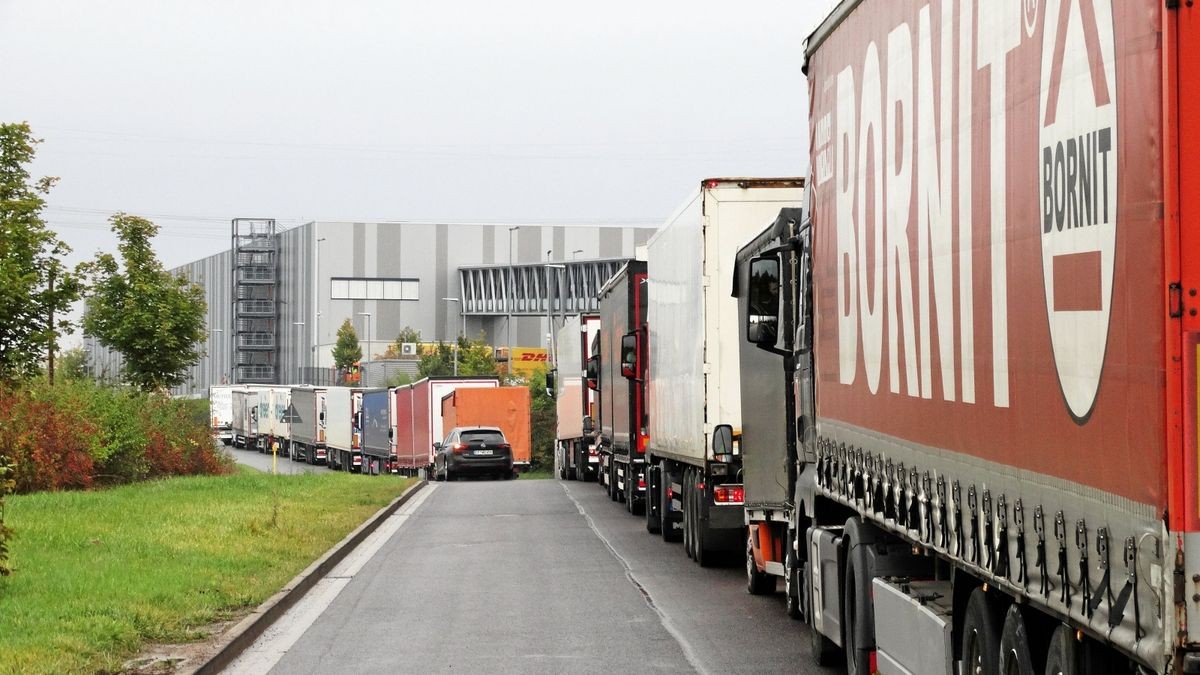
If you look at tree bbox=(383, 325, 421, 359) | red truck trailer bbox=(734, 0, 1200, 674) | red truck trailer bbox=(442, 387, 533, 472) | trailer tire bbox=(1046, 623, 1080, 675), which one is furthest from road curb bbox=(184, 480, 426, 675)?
tree bbox=(383, 325, 421, 359)

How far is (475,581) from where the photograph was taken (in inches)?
644

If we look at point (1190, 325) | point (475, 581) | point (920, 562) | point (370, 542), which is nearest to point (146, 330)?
point (370, 542)

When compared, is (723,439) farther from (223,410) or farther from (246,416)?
(223,410)

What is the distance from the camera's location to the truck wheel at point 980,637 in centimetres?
620

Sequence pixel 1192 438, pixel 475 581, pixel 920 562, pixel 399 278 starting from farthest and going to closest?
pixel 399 278, pixel 475 581, pixel 920 562, pixel 1192 438

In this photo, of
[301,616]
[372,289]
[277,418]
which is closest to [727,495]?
[301,616]

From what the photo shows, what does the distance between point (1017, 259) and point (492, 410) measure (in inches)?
1886

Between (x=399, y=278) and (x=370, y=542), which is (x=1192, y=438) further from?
(x=399, y=278)

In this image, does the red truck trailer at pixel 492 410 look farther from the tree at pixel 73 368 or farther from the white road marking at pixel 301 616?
the white road marking at pixel 301 616

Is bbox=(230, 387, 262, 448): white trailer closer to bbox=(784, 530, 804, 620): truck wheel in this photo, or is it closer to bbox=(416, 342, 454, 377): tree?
bbox=(416, 342, 454, 377): tree

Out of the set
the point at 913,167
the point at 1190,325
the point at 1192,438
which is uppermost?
the point at 913,167

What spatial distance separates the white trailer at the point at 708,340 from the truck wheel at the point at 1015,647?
10037 millimetres

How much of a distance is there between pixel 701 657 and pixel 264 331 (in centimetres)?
11373

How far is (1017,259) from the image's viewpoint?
5.33m
